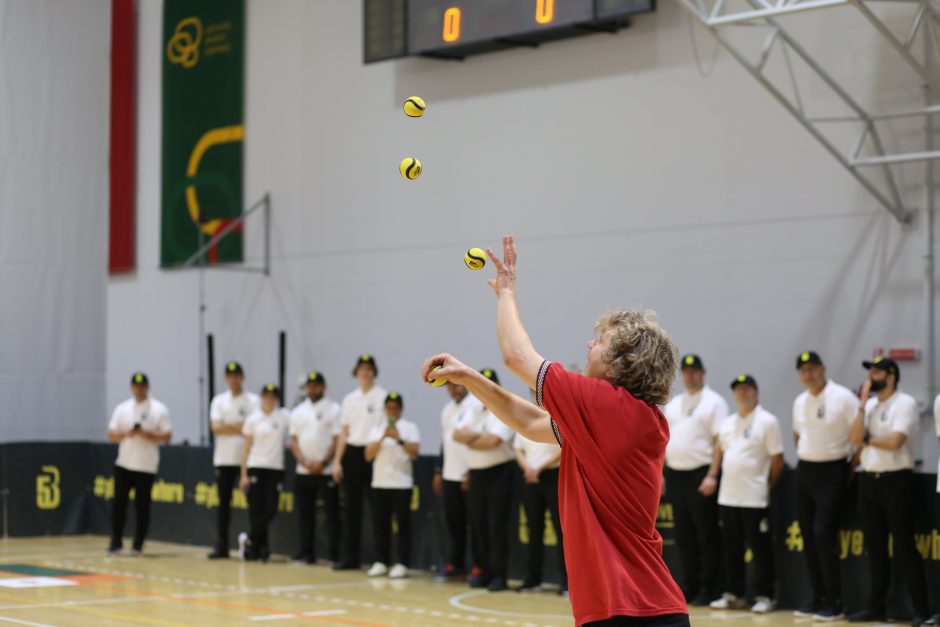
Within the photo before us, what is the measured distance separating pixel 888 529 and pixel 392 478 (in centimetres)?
556

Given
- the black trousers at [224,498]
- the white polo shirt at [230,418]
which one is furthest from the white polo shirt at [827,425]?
the black trousers at [224,498]

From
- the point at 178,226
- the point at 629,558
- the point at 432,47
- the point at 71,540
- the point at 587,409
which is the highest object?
the point at 432,47

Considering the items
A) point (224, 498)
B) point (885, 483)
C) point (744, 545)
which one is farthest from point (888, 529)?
point (224, 498)

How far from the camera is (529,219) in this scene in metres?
16.7

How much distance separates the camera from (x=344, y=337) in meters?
18.8

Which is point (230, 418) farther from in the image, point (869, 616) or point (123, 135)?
point (869, 616)

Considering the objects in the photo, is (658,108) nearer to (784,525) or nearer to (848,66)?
(848,66)

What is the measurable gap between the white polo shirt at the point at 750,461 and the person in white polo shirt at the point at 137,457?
7.62m

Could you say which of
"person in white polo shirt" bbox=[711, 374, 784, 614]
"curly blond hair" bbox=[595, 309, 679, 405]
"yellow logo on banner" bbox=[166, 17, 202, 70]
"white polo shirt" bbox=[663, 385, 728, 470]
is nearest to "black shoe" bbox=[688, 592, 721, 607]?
"person in white polo shirt" bbox=[711, 374, 784, 614]

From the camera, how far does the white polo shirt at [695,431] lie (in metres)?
12.7

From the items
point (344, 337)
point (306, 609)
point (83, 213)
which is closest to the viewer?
point (306, 609)

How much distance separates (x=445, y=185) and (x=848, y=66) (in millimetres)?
5905

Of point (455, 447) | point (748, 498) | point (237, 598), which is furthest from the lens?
point (455, 447)

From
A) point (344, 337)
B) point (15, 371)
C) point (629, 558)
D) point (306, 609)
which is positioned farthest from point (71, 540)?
point (629, 558)
